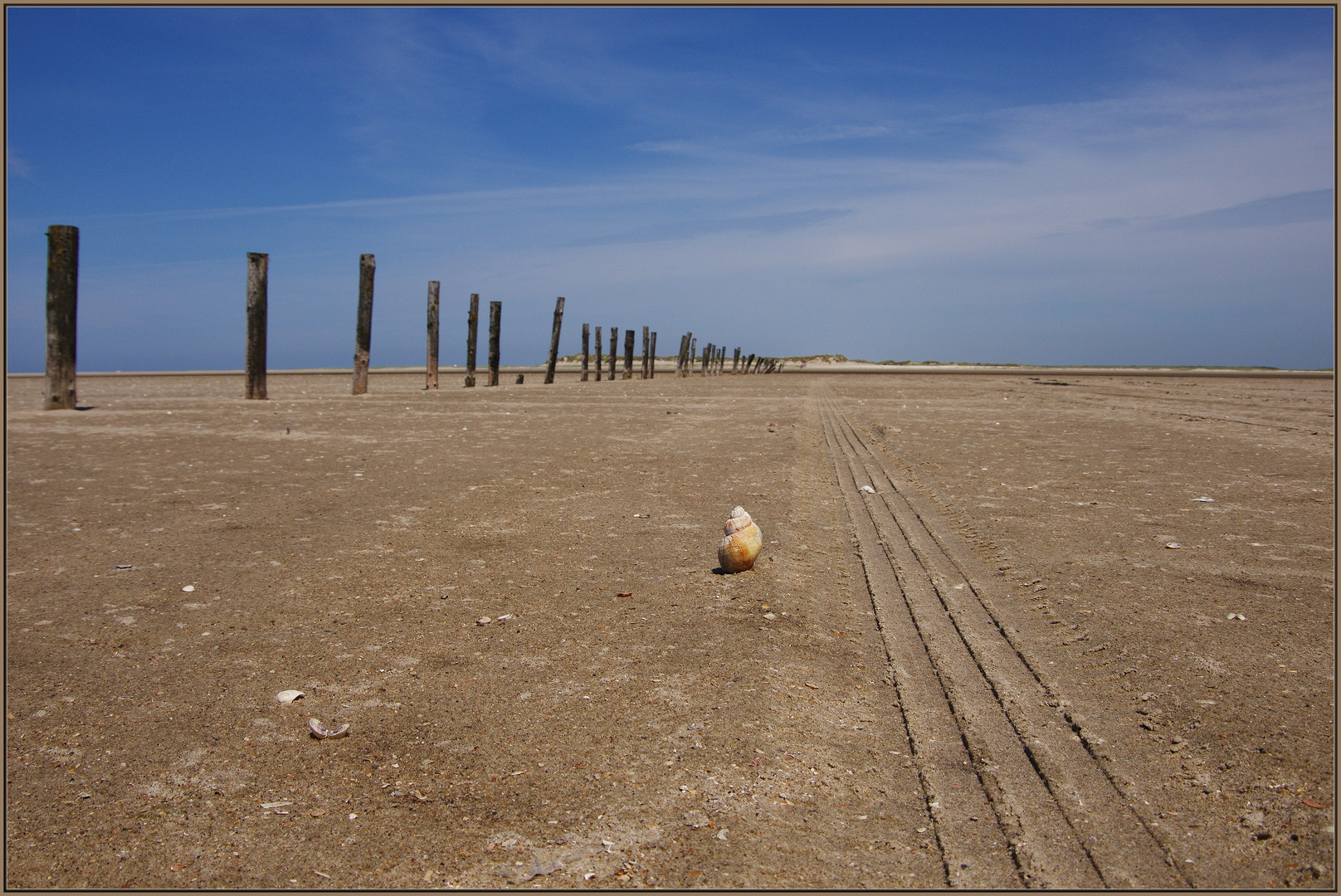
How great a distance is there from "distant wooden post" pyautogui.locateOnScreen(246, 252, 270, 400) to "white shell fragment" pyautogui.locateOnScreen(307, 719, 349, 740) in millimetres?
13035

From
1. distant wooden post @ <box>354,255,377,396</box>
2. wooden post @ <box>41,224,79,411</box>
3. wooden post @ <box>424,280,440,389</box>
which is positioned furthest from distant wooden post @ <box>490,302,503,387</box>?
wooden post @ <box>41,224,79,411</box>

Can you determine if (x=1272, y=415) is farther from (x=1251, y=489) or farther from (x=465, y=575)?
(x=465, y=575)

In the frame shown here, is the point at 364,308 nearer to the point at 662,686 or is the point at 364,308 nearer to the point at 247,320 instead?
the point at 247,320

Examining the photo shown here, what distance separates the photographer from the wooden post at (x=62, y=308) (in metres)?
11.4

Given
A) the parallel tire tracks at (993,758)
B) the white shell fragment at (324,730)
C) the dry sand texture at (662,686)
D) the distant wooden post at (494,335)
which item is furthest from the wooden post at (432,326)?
the white shell fragment at (324,730)

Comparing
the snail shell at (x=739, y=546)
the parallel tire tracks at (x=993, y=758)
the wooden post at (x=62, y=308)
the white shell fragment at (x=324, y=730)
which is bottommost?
the white shell fragment at (x=324, y=730)

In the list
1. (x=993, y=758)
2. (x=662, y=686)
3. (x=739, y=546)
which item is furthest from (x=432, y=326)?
(x=993, y=758)

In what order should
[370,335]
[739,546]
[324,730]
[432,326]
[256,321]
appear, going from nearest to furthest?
[324,730] → [739,546] → [256,321] → [370,335] → [432,326]

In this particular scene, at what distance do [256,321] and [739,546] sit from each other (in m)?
13.0

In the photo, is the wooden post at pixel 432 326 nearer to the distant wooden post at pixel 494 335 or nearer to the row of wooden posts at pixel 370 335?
the row of wooden posts at pixel 370 335

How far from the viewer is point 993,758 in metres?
2.12

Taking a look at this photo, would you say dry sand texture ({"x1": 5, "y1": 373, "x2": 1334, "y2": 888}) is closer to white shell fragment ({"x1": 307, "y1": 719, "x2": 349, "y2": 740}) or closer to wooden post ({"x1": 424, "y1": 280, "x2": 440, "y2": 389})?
white shell fragment ({"x1": 307, "y1": 719, "x2": 349, "y2": 740})

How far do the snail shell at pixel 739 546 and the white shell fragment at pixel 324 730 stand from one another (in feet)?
6.15

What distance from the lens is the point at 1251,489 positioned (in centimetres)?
564
